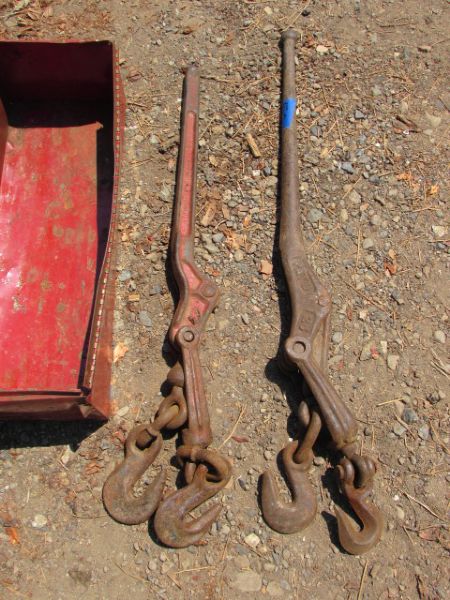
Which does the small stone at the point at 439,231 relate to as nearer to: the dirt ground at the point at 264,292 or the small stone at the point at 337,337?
the dirt ground at the point at 264,292

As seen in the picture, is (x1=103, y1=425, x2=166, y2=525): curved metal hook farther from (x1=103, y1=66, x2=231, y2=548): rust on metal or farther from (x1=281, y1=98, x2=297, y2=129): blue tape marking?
(x1=281, y1=98, x2=297, y2=129): blue tape marking

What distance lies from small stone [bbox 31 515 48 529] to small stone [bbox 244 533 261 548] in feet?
2.81

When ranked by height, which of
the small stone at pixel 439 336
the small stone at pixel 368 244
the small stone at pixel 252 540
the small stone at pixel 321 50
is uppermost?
the small stone at pixel 321 50

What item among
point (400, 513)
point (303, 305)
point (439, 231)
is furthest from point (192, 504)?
point (439, 231)

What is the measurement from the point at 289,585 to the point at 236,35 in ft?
9.85

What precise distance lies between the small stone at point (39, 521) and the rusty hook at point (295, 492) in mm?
930

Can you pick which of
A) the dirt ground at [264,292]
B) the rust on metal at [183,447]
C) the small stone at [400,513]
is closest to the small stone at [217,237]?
the dirt ground at [264,292]

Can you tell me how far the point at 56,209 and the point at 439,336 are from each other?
2.06 meters

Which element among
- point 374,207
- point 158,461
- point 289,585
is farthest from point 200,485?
point 374,207

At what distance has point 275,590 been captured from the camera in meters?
2.20

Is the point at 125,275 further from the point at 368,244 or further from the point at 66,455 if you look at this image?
the point at 368,244

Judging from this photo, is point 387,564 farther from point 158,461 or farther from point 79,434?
point 79,434

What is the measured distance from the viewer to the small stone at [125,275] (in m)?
2.82

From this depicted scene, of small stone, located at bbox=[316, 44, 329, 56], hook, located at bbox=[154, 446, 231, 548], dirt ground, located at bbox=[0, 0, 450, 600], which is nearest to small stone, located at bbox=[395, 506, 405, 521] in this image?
dirt ground, located at bbox=[0, 0, 450, 600]
